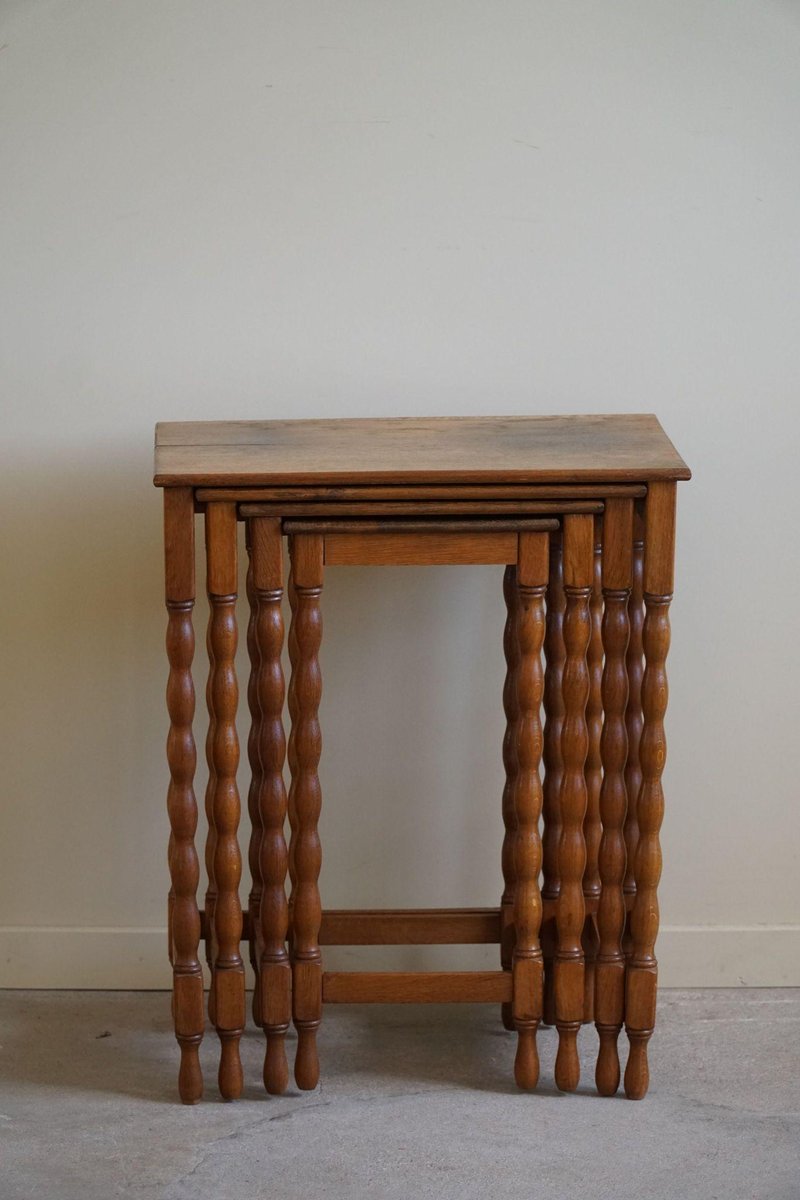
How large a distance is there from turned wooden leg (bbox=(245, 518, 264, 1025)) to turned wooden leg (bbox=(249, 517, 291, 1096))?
0.01 metres

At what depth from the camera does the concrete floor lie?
2.18 m

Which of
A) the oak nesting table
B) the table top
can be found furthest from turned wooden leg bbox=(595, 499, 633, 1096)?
the table top

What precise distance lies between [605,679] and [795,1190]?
30.3 inches

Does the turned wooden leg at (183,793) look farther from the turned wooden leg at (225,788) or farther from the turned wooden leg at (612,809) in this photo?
the turned wooden leg at (612,809)

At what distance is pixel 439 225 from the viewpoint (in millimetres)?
2584

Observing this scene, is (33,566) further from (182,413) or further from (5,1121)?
(5,1121)

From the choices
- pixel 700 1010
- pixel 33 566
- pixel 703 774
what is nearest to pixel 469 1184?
pixel 700 1010

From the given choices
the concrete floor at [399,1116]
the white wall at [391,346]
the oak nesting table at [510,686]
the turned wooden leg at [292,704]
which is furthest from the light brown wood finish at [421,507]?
the concrete floor at [399,1116]

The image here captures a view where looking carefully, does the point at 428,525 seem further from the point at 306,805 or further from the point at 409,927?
Result: the point at 409,927

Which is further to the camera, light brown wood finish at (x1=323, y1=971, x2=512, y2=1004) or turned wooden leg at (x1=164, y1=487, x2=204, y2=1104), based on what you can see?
light brown wood finish at (x1=323, y1=971, x2=512, y2=1004)

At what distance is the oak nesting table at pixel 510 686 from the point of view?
7.23 feet

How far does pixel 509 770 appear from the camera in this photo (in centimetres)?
256

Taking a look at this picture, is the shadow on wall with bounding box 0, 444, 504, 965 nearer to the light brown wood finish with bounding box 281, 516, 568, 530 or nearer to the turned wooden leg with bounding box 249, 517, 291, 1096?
the turned wooden leg with bounding box 249, 517, 291, 1096

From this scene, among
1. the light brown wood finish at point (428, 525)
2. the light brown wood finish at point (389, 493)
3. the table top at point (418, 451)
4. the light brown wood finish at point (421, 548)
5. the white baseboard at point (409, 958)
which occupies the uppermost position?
the table top at point (418, 451)
